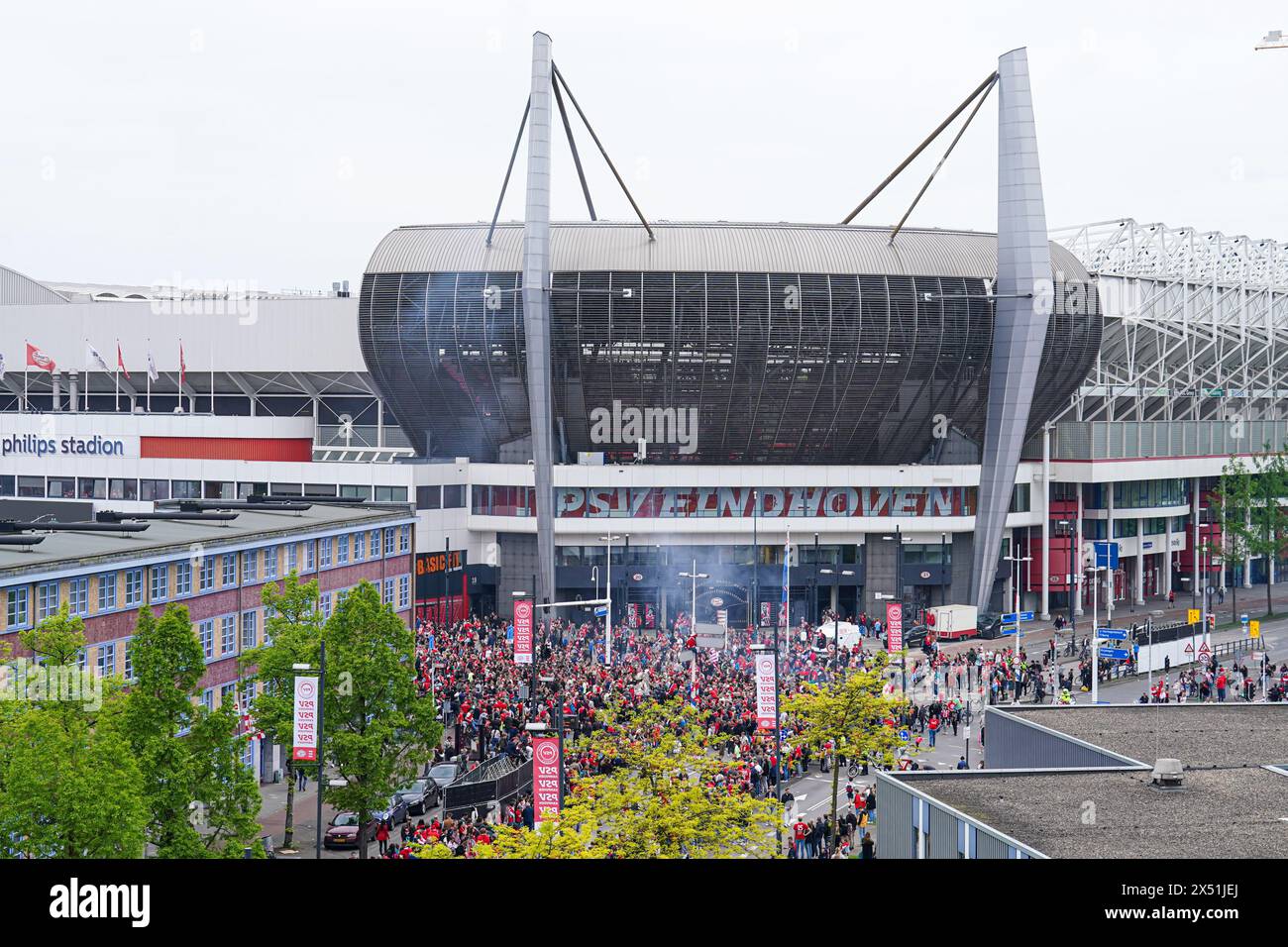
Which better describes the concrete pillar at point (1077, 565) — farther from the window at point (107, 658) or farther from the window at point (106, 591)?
the window at point (107, 658)

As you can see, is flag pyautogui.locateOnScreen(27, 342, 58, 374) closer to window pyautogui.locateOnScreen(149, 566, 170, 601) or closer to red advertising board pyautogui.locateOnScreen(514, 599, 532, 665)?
red advertising board pyautogui.locateOnScreen(514, 599, 532, 665)

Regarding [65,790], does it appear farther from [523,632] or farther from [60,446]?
[60,446]

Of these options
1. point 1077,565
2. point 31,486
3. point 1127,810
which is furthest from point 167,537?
point 1077,565

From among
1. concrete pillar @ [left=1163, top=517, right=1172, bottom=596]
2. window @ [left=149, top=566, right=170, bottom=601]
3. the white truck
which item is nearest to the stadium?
concrete pillar @ [left=1163, top=517, right=1172, bottom=596]

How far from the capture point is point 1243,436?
108 metres

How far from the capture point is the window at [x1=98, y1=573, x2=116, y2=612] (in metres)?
43.1

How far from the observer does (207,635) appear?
47969mm

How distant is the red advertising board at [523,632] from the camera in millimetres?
52625

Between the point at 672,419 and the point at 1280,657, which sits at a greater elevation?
the point at 672,419

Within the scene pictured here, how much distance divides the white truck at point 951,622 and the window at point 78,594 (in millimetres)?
44745

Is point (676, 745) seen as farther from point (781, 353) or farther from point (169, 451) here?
point (169, 451)
